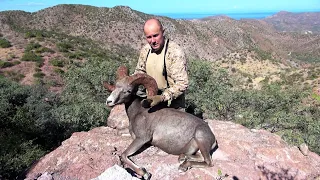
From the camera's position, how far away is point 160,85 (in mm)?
6145

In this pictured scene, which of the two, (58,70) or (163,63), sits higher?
(163,63)

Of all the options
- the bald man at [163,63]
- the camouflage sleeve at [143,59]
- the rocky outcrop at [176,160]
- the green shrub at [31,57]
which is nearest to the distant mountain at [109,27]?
the green shrub at [31,57]

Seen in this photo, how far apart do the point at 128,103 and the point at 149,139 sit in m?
0.80

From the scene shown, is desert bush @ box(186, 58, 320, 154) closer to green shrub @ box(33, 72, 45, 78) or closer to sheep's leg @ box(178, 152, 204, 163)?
sheep's leg @ box(178, 152, 204, 163)

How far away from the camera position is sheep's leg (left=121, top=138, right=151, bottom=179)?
513 cm

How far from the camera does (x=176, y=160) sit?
557 centimetres

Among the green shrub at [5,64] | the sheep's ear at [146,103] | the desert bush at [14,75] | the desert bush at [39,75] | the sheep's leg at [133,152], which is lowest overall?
the desert bush at [39,75]

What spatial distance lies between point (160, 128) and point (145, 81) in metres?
0.97

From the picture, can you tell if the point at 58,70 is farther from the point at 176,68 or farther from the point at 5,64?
the point at 176,68

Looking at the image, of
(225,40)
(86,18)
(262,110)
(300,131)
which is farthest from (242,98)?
(225,40)

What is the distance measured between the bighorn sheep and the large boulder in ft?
0.66

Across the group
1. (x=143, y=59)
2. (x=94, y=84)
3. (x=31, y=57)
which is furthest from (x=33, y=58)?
(x=143, y=59)

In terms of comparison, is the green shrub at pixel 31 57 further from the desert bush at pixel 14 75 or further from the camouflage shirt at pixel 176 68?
the camouflage shirt at pixel 176 68

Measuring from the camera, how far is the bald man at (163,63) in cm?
542
